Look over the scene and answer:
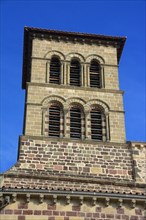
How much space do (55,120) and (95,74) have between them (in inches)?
145

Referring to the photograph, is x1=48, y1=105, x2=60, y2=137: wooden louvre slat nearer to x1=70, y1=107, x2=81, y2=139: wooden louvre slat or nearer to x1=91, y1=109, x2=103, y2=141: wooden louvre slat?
x1=70, y1=107, x2=81, y2=139: wooden louvre slat

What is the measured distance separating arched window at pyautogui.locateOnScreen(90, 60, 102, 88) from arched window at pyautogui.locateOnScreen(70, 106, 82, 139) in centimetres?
192

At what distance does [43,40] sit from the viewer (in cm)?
2458

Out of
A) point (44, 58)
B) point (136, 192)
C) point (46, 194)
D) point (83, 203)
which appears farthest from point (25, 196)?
point (44, 58)

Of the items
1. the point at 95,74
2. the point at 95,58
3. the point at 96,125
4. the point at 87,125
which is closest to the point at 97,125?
the point at 96,125

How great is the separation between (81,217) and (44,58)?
9.11 metres

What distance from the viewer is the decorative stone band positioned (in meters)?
17.3

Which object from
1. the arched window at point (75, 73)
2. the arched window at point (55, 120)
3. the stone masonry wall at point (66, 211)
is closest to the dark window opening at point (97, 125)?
the arched window at point (55, 120)

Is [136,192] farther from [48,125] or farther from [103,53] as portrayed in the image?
[103,53]

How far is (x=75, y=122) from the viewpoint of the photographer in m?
21.6

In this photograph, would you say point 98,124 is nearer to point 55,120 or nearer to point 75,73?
point 55,120

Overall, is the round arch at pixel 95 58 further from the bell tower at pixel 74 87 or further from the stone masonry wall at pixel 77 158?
the stone masonry wall at pixel 77 158

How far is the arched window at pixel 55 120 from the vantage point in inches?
826

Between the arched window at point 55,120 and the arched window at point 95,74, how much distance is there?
2.45m
